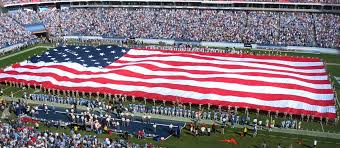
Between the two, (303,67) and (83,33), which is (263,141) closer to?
(303,67)

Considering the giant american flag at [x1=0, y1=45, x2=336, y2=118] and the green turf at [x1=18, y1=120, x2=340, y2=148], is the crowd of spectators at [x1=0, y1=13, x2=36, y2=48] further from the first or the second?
the green turf at [x1=18, y1=120, x2=340, y2=148]

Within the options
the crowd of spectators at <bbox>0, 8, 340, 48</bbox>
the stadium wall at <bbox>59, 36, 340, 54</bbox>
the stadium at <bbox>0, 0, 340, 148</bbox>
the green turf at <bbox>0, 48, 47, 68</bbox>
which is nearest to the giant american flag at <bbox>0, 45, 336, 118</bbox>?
the stadium at <bbox>0, 0, 340, 148</bbox>

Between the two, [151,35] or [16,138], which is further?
[151,35]

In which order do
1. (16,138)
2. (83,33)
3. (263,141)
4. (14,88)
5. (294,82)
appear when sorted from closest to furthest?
(16,138) < (263,141) < (294,82) < (14,88) < (83,33)

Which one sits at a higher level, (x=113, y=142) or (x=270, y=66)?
(x=270, y=66)

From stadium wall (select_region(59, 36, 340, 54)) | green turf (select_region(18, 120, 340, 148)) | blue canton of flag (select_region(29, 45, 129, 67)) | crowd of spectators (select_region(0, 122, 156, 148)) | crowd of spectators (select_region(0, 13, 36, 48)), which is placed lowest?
green turf (select_region(18, 120, 340, 148))

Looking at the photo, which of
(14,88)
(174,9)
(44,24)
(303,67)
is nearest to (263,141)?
(303,67)

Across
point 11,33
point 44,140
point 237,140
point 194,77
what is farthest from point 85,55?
point 237,140
